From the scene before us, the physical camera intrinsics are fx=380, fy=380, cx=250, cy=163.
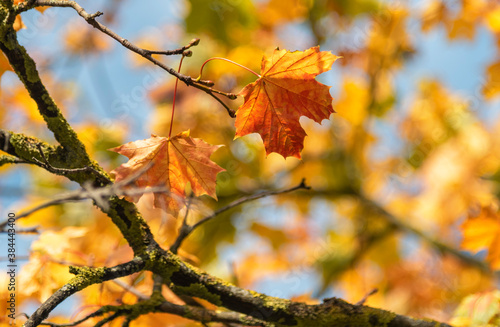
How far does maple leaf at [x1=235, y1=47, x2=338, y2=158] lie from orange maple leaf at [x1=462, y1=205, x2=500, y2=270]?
1.37 metres

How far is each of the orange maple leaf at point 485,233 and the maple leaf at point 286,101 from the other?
1.37 meters

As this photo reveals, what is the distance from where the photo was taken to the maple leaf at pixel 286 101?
1114mm

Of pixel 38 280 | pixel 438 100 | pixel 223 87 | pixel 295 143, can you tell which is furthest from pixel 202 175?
pixel 438 100

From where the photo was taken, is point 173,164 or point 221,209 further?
point 221,209

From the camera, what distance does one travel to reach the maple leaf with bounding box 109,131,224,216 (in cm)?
107

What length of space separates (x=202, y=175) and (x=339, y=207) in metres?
4.46

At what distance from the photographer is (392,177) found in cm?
527

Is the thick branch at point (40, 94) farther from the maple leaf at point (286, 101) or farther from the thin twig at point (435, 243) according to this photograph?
the thin twig at point (435, 243)

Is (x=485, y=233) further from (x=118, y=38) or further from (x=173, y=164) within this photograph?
(x=118, y=38)

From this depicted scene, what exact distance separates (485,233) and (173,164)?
1.75 m

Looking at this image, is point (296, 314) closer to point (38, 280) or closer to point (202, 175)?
point (202, 175)

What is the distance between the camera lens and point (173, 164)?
112 centimetres

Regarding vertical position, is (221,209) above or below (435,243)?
below

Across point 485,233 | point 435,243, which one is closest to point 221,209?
point 485,233
